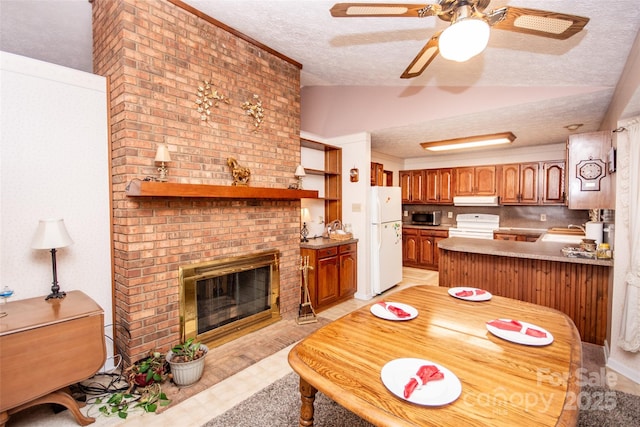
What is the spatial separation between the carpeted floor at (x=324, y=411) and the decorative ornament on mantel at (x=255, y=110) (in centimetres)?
247

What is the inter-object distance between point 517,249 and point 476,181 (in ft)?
9.65

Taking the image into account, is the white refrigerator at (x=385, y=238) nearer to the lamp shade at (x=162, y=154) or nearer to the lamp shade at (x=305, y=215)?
the lamp shade at (x=305, y=215)

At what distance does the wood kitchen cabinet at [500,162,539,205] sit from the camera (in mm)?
5117

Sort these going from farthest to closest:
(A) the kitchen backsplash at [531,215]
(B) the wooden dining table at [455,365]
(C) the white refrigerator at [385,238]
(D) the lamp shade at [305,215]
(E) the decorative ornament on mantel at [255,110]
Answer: (A) the kitchen backsplash at [531,215]
(C) the white refrigerator at [385,238]
(D) the lamp shade at [305,215]
(E) the decorative ornament on mantel at [255,110]
(B) the wooden dining table at [455,365]

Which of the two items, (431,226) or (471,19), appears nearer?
(471,19)

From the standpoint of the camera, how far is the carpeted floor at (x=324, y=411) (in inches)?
71.6

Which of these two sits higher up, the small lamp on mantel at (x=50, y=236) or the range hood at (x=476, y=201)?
the range hood at (x=476, y=201)

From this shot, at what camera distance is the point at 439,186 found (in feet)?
20.2

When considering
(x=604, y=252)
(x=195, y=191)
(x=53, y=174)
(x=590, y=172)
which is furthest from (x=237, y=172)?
(x=604, y=252)

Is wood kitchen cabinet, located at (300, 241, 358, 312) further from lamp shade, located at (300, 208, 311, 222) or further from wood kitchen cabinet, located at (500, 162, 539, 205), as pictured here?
wood kitchen cabinet, located at (500, 162, 539, 205)

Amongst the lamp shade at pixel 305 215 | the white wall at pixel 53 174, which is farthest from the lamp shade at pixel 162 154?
the lamp shade at pixel 305 215

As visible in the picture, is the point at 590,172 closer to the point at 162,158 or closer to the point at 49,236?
the point at 162,158

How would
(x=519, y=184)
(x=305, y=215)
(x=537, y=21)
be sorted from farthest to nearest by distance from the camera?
(x=519, y=184)
(x=305, y=215)
(x=537, y=21)

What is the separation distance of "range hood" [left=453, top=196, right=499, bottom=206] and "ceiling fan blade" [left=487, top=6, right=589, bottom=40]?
176 inches
